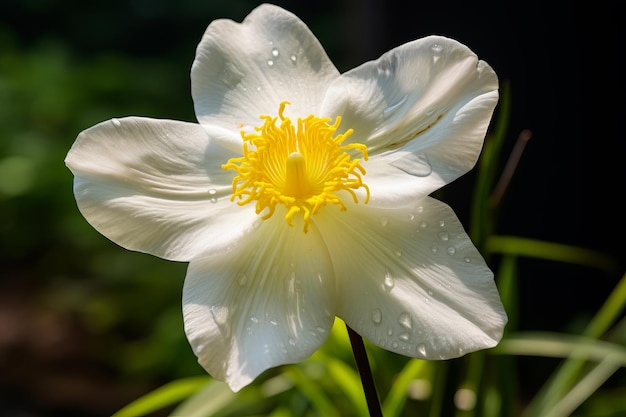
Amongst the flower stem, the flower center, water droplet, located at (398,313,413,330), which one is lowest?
the flower stem

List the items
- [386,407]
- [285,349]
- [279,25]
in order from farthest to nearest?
[386,407] < [279,25] < [285,349]

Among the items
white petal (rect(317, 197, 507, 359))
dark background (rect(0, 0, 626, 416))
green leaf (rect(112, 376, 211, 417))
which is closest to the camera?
white petal (rect(317, 197, 507, 359))

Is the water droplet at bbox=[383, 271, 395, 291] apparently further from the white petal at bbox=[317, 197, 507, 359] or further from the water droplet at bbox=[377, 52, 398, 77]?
the water droplet at bbox=[377, 52, 398, 77]

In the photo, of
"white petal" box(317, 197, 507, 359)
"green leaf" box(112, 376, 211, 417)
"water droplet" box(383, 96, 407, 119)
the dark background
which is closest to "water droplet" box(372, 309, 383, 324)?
"white petal" box(317, 197, 507, 359)

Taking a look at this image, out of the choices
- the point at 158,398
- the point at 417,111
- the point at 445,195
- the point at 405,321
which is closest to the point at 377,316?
the point at 405,321

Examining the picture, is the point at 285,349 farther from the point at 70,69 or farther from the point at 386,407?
the point at 70,69

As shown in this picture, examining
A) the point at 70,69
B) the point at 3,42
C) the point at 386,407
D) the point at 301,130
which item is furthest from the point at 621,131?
the point at 3,42

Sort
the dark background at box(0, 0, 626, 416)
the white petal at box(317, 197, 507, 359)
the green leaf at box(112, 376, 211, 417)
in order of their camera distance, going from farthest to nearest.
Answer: the dark background at box(0, 0, 626, 416) < the green leaf at box(112, 376, 211, 417) < the white petal at box(317, 197, 507, 359)

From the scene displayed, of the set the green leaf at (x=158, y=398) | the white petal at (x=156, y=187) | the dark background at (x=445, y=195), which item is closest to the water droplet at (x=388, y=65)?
the white petal at (x=156, y=187)
